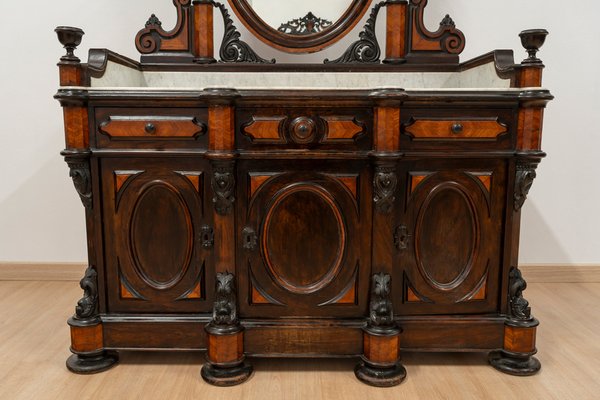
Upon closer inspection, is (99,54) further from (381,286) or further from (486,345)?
(486,345)

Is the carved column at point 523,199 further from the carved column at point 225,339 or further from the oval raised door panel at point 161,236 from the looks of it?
the oval raised door panel at point 161,236

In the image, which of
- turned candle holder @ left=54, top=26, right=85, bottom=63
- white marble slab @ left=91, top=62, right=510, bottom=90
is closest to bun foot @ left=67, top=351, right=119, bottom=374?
turned candle holder @ left=54, top=26, right=85, bottom=63

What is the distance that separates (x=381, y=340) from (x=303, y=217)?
49cm

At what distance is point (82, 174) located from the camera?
1.69m

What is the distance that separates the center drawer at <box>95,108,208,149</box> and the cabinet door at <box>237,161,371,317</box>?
0.21 meters

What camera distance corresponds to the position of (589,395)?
1.65 meters

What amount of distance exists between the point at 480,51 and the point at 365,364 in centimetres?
170

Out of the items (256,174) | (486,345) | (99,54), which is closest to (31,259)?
(99,54)

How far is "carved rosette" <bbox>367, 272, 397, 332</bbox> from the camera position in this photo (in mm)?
1704

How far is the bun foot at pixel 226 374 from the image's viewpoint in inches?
66.8

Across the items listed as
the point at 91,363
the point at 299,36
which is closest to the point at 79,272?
the point at 91,363

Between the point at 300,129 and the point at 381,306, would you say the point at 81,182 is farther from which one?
the point at 381,306

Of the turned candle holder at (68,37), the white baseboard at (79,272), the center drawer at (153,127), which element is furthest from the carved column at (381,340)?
the white baseboard at (79,272)

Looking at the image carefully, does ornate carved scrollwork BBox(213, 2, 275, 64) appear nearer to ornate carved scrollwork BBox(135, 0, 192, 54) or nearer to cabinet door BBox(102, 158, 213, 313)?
ornate carved scrollwork BBox(135, 0, 192, 54)
